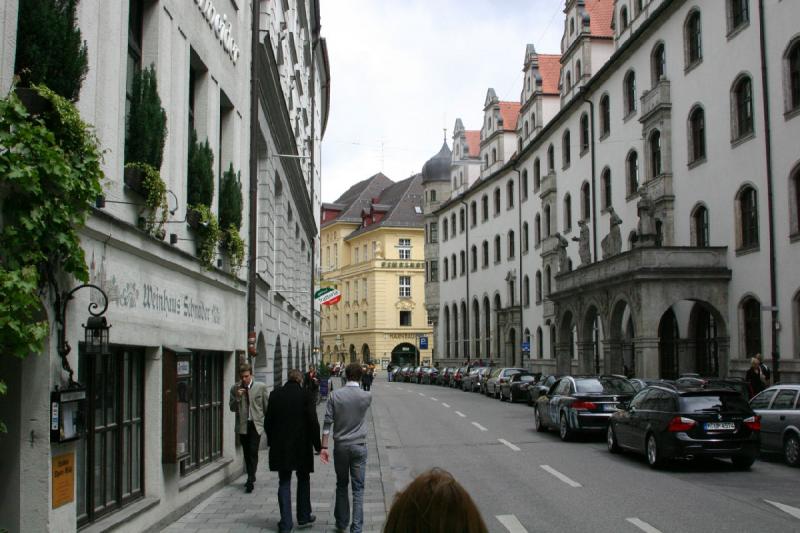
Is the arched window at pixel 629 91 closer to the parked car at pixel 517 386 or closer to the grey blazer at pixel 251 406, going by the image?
the parked car at pixel 517 386

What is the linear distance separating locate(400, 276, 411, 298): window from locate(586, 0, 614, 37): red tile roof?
50259mm

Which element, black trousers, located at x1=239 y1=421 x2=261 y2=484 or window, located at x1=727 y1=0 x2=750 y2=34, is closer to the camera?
black trousers, located at x1=239 y1=421 x2=261 y2=484

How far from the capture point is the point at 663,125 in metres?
35.2

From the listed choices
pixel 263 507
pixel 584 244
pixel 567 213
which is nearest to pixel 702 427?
pixel 263 507

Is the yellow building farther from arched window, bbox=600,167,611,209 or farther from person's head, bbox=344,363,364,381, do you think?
person's head, bbox=344,363,364,381

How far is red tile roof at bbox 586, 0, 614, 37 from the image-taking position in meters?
47.0

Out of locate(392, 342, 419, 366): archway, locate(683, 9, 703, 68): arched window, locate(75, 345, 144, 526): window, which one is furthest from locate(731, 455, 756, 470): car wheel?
locate(392, 342, 419, 366): archway

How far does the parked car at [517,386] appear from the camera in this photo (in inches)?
1510

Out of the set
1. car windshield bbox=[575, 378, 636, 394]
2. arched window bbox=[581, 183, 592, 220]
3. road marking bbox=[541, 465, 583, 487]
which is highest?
arched window bbox=[581, 183, 592, 220]

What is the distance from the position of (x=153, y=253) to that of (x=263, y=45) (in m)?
9.04

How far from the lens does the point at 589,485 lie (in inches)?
542

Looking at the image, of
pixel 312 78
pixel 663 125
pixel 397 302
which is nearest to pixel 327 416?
pixel 663 125

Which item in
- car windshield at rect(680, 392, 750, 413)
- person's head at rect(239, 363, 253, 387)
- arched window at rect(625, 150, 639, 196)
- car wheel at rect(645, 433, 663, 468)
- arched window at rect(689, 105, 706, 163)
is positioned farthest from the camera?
arched window at rect(625, 150, 639, 196)

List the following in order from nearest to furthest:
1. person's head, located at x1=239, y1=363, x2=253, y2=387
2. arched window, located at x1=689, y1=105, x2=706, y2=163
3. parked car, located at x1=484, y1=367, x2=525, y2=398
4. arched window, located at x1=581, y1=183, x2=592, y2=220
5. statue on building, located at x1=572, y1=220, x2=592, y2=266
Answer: person's head, located at x1=239, y1=363, x2=253, y2=387 → arched window, located at x1=689, y1=105, x2=706, y2=163 → statue on building, located at x1=572, y1=220, x2=592, y2=266 → parked car, located at x1=484, y1=367, x2=525, y2=398 → arched window, located at x1=581, y1=183, x2=592, y2=220
